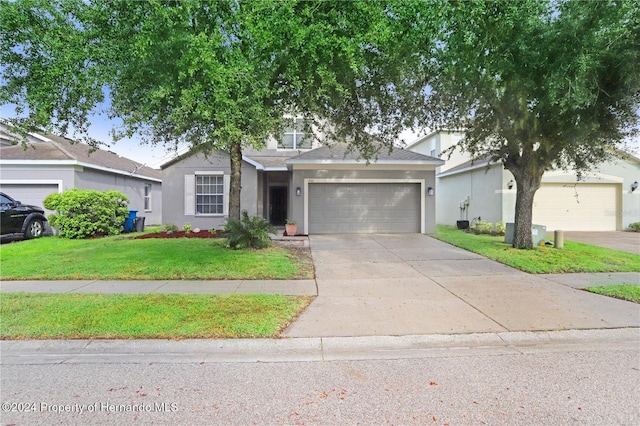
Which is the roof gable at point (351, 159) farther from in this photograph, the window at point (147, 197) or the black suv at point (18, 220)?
the window at point (147, 197)

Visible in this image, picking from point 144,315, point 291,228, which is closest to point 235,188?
point 291,228

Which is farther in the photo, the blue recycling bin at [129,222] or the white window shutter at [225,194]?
the white window shutter at [225,194]

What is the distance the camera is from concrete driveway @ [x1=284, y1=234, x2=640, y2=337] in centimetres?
470

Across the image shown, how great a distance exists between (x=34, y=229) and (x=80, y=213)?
6.39ft

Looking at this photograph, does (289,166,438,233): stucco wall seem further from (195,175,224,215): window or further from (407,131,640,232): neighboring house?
(407,131,640,232): neighboring house

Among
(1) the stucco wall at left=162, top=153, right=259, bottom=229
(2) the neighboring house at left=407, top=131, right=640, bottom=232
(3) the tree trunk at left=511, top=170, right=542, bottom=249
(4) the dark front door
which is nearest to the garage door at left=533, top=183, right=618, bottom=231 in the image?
(2) the neighboring house at left=407, top=131, right=640, bottom=232

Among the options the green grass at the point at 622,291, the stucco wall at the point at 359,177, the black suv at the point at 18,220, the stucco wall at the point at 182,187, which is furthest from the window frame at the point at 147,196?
the green grass at the point at 622,291

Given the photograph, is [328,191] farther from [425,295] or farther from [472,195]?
[425,295]

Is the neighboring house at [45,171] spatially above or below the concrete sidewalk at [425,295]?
above

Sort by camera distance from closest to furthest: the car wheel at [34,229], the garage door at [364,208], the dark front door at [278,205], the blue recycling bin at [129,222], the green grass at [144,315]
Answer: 1. the green grass at [144,315]
2. the car wheel at [34,229]
3. the blue recycling bin at [129,222]
4. the garage door at [364,208]
5. the dark front door at [278,205]

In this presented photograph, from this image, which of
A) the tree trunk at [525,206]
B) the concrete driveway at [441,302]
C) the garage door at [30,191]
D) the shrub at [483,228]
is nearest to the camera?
the concrete driveway at [441,302]

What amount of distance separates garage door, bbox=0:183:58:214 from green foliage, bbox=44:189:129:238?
1.76 metres

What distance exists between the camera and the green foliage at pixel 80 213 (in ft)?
42.9

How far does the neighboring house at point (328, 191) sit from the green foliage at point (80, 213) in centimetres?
261
